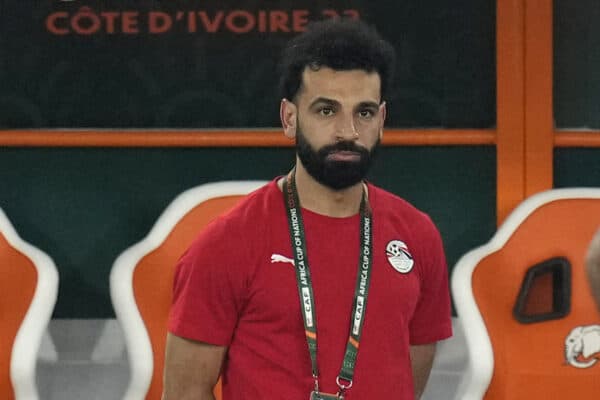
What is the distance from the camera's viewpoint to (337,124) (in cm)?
251

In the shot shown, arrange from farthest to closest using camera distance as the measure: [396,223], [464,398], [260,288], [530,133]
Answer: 1. [530,133]
2. [464,398]
3. [396,223]
4. [260,288]

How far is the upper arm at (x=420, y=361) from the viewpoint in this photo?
2879mm

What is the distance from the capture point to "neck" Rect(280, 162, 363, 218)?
2.54m

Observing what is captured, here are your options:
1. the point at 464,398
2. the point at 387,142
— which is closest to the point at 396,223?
the point at 464,398

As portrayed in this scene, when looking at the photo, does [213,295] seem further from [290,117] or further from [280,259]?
[290,117]

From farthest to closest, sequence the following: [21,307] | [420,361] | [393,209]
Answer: [21,307], [420,361], [393,209]

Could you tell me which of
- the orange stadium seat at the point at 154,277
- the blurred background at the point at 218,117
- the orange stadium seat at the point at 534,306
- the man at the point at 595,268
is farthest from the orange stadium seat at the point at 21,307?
the man at the point at 595,268

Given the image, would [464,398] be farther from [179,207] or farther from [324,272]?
[324,272]

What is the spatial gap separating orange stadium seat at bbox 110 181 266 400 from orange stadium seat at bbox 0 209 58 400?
0.20 m

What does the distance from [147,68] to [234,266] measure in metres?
1.91

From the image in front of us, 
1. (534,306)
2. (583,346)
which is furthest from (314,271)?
(534,306)

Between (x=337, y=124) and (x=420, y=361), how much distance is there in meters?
0.66

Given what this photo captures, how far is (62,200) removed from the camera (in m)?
4.25

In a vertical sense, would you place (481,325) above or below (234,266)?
below
